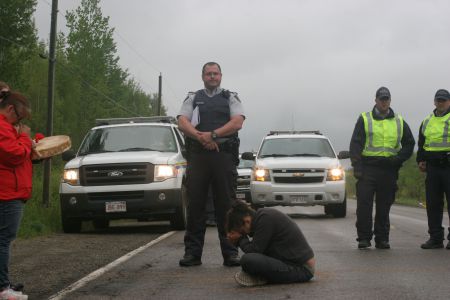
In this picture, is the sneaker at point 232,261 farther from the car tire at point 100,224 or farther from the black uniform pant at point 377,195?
the car tire at point 100,224

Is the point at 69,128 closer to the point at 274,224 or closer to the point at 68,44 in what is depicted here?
the point at 68,44

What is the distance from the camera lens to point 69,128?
2844 inches

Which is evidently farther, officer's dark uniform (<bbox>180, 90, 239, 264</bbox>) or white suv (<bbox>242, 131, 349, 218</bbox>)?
white suv (<bbox>242, 131, 349, 218</bbox>)

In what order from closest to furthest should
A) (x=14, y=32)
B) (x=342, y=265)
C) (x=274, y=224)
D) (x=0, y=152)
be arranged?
(x=0, y=152) < (x=274, y=224) < (x=342, y=265) < (x=14, y=32)

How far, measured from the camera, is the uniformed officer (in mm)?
8727

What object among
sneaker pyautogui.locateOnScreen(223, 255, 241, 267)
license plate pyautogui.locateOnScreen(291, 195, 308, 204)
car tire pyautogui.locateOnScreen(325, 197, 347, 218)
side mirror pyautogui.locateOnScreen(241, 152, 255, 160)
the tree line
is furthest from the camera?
the tree line

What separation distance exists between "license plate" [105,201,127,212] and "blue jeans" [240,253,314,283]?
6.59 m

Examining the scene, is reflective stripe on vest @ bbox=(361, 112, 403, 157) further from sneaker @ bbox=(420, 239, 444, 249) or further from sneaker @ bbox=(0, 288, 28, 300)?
sneaker @ bbox=(0, 288, 28, 300)

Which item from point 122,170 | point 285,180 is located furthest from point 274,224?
point 285,180

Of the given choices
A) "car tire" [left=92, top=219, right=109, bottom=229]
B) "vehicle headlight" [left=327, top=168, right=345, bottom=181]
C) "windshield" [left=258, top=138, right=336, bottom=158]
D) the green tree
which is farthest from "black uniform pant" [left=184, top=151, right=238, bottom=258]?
the green tree

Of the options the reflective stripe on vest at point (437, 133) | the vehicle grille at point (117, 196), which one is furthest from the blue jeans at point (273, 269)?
the vehicle grille at point (117, 196)

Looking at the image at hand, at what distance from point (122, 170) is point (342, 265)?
5.86 meters

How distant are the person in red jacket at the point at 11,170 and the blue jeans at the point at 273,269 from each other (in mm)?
1883

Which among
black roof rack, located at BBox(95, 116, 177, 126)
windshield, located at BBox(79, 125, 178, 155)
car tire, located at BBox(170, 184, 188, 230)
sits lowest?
car tire, located at BBox(170, 184, 188, 230)
